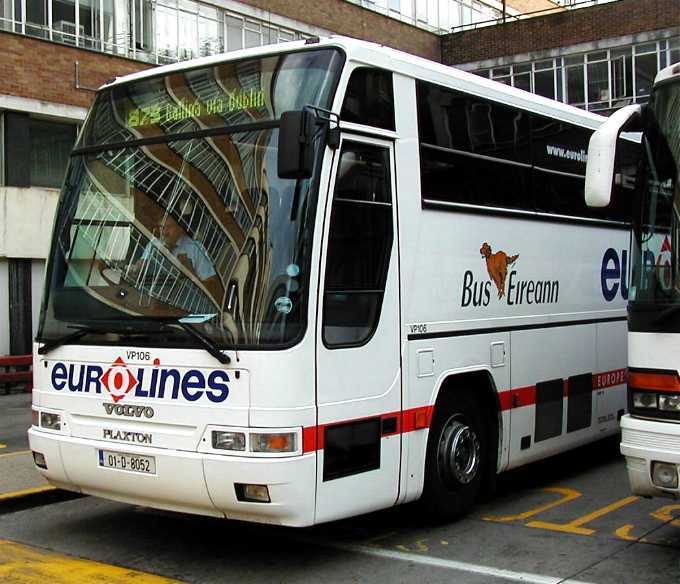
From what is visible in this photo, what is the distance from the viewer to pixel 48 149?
23.1 metres

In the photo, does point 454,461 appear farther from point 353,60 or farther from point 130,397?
point 353,60

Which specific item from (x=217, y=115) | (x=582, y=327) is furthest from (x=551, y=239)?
(x=217, y=115)

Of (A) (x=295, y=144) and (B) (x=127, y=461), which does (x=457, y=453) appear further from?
(A) (x=295, y=144)

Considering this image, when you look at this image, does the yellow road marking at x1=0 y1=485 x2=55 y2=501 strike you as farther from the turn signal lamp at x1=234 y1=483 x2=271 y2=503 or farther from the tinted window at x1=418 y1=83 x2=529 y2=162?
the tinted window at x1=418 y1=83 x2=529 y2=162

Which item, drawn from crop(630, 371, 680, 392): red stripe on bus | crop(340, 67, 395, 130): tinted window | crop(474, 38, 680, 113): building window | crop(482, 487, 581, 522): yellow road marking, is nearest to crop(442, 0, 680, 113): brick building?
crop(474, 38, 680, 113): building window

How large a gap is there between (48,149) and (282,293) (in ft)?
62.5

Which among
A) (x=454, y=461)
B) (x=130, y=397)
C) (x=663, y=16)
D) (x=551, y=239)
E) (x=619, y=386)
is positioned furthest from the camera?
(x=663, y=16)

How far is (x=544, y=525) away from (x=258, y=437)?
2.72 meters

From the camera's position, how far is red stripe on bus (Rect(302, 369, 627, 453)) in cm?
575

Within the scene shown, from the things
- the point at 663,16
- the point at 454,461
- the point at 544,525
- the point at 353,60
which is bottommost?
the point at 544,525

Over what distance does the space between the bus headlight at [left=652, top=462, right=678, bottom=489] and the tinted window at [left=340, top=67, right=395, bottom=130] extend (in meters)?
2.89

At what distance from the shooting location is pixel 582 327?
29.3ft

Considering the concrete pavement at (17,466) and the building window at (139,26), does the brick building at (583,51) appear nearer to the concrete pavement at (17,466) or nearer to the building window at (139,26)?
the building window at (139,26)

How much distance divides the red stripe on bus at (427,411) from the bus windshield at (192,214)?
24.5 inches
